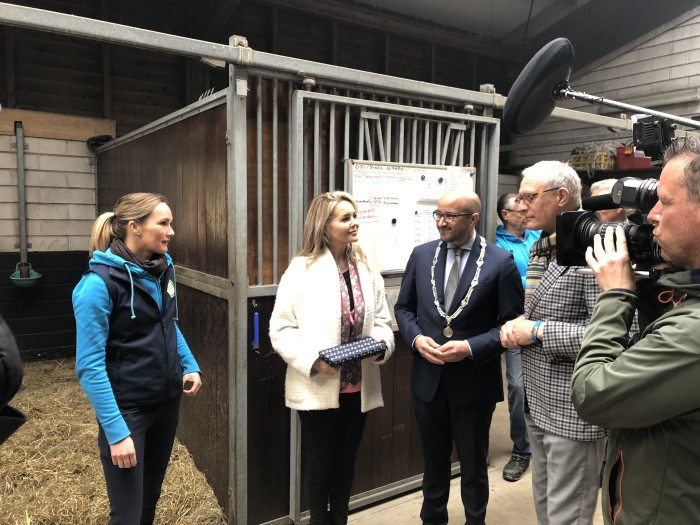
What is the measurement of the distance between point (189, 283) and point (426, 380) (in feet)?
4.38

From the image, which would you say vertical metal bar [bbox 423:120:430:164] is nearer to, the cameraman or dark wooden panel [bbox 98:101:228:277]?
dark wooden panel [bbox 98:101:228:277]

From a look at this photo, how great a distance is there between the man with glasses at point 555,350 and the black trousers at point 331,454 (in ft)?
2.17

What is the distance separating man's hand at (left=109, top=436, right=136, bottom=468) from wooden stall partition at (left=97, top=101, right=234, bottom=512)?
667mm

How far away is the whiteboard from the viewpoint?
2314 millimetres

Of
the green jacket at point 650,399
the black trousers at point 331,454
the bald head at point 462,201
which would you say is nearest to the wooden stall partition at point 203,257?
the black trousers at point 331,454

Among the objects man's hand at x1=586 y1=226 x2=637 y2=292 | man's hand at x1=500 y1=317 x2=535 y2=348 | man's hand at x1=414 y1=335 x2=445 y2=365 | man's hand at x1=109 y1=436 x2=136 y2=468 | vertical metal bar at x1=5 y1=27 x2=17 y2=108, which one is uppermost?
vertical metal bar at x1=5 y1=27 x2=17 y2=108

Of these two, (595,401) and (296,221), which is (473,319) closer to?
(296,221)

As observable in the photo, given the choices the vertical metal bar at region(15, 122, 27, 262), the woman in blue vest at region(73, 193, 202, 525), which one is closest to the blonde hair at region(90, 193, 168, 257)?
the woman in blue vest at region(73, 193, 202, 525)

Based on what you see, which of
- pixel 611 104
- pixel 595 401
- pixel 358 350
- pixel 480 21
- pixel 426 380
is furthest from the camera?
pixel 480 21

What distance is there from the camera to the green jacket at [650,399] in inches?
34.4

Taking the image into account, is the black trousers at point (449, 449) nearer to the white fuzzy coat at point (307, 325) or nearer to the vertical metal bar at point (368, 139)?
the white fuzzy coat at point (307, 325)

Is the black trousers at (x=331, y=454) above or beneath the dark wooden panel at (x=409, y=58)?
beneath

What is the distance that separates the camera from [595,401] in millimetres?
963

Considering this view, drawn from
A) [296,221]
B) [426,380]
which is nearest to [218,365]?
[296,221]
